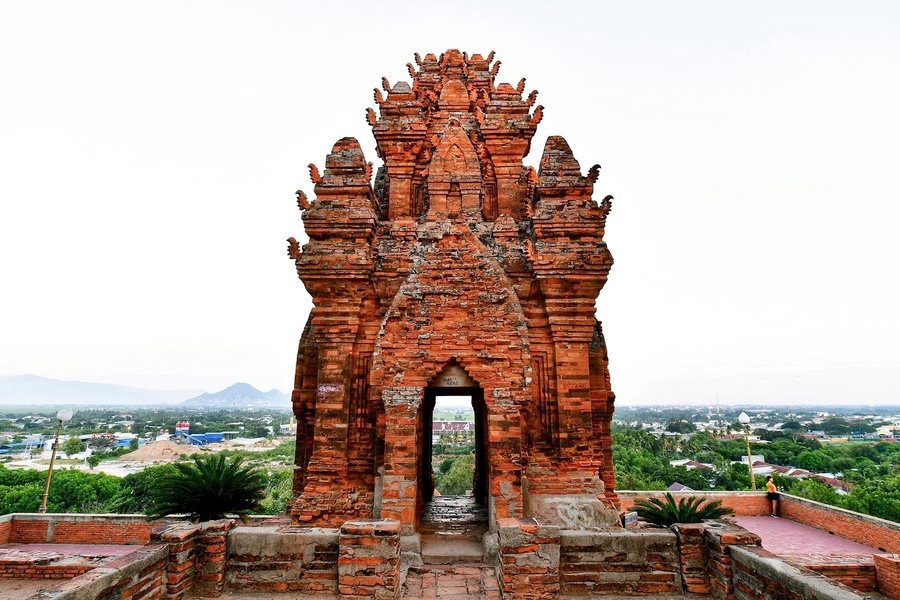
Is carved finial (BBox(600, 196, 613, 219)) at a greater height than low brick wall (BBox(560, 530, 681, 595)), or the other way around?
carved finial (BBox(600, 196, 613, 219))

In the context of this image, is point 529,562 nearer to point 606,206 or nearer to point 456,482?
point 606,206

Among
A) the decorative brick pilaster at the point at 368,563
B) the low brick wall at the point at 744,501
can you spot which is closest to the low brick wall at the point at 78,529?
the decorative brick pilaster at the point at 368,563

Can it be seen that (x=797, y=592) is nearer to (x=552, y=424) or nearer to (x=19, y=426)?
(x=552, y=424)

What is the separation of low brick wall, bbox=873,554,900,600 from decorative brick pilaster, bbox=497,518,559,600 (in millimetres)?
8467

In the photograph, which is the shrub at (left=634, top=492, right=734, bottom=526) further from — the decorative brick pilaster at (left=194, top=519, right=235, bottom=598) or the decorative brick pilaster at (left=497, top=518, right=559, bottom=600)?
the decorative brick pilaster at (left=194, top=519, right=235, bottom=598)

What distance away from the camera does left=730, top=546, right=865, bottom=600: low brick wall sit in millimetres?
4773

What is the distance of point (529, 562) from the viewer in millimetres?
6387

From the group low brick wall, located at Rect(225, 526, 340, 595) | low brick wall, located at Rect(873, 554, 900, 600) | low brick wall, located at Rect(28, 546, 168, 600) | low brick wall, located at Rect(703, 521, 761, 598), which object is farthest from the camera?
low brick wall, located at Rect(873, 554, 900, 600)

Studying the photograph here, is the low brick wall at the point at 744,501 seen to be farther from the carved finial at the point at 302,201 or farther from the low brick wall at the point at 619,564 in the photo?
the carved finial at the point at 302,201

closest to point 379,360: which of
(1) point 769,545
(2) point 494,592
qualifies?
(2) point 494,592

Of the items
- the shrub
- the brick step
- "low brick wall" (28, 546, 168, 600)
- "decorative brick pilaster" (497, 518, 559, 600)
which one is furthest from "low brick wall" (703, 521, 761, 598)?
"low brick wall" (28, 546, 168, 600)

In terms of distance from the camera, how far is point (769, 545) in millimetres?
13648

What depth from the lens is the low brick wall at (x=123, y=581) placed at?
15.1 ft

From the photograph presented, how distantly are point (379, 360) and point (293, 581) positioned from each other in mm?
4078
